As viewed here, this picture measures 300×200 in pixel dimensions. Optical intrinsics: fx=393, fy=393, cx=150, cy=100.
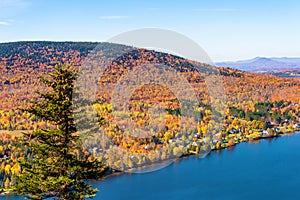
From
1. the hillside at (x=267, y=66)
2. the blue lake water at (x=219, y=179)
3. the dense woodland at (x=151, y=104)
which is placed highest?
the hillside at (x=267, y=66)

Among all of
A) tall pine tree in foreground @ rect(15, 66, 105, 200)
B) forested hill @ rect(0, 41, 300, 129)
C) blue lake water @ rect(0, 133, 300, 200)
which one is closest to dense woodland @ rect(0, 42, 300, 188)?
forested hill @ rect(0, 41, 300, 129)

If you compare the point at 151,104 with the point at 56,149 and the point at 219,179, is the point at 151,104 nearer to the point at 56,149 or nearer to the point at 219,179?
the point at 219,179

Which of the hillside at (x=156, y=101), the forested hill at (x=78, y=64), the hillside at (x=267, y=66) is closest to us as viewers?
the hillside at (x=156, y=101)

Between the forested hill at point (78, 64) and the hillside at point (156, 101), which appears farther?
the forested hill at point (78, 64)

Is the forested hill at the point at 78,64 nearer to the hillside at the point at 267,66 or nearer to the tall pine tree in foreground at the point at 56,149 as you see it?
the tall pine tree in foreground at the point at 56,149

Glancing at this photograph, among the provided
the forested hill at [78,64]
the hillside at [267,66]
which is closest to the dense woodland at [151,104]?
the forested hill at [78,64]

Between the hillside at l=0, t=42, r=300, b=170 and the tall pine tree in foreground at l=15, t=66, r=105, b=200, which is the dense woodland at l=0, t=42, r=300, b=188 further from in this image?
the tall pine tree in foreground at l=15, t=66, r=105, b=200

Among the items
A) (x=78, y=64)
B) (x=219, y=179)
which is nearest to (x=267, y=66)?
(x=78, y=64)
